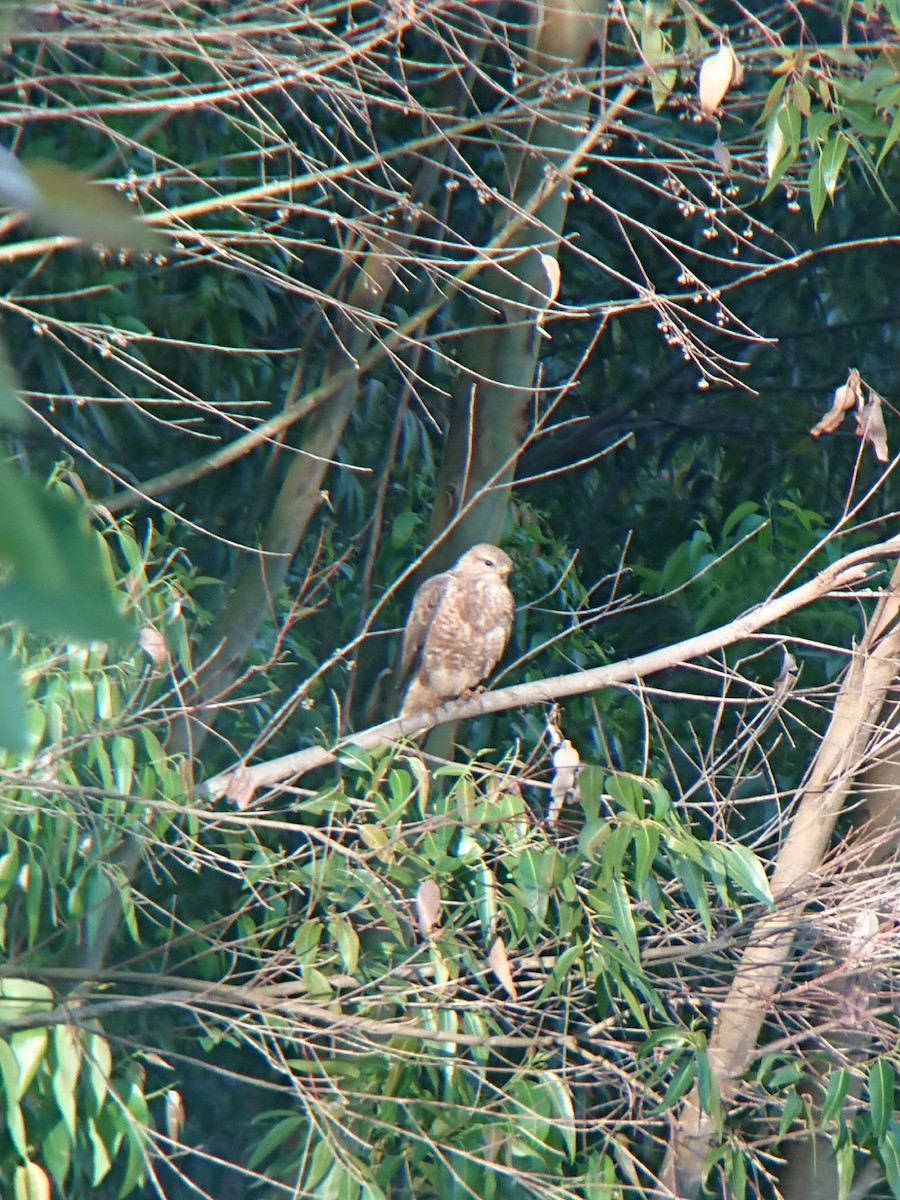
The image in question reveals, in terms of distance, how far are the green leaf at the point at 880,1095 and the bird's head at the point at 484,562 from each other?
1532mm

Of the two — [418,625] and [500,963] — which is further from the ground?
[500,963]

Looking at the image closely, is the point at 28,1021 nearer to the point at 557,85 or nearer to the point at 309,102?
the point at 557,85

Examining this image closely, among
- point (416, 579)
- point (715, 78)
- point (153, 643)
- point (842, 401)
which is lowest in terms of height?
point (416, 579)

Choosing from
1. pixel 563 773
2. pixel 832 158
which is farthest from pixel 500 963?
pixel 832 158

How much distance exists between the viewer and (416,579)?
4078 millimetres

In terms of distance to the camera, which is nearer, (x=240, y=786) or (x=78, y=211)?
(x=78, y=211)

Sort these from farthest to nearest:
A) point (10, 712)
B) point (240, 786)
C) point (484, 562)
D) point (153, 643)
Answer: point (484, 562), point (240, 786), point (153, 643), point (10, 712)

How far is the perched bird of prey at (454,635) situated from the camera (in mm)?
3803

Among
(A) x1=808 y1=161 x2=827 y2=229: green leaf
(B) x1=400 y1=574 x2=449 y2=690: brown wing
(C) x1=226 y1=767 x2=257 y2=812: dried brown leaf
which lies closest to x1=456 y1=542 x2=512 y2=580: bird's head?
(B) x1=400 y1=574 x2=449 y2=690: brown wing

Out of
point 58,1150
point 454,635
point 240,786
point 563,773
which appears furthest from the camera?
point 454,635

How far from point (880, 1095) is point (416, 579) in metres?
2.08

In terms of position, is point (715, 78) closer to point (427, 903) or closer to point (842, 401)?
point (842, 401)

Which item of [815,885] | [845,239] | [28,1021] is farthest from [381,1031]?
[845,239]

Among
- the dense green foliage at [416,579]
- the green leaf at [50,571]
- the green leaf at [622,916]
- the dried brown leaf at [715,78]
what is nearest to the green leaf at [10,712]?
the green leaf at [50,571]
